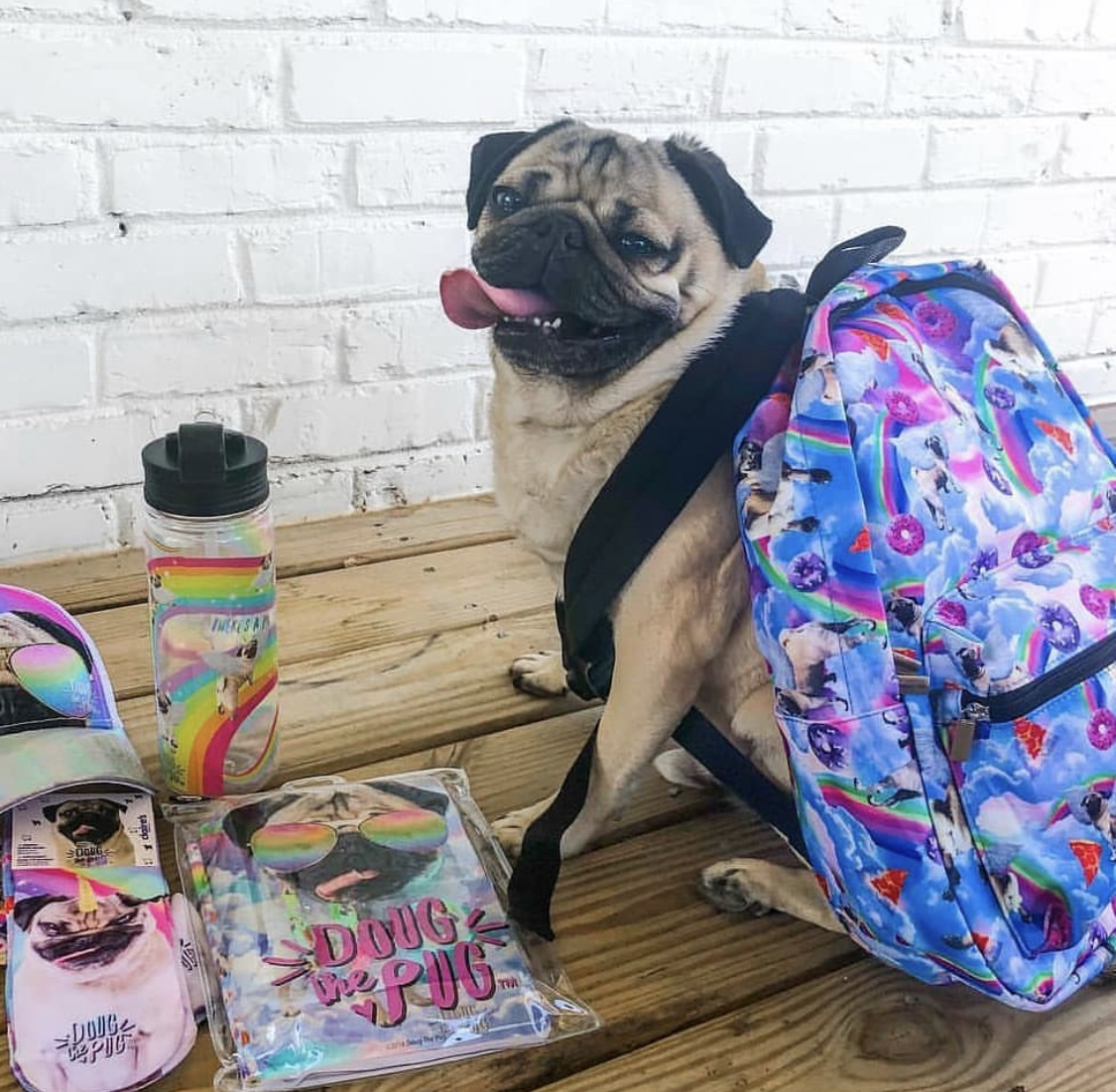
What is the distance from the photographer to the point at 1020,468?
0.68 m

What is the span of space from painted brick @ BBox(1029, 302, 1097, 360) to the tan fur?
0.97 meters

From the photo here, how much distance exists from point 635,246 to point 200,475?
29 cm

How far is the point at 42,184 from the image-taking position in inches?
40.0

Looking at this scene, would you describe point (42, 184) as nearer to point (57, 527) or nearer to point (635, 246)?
point (57, 527)

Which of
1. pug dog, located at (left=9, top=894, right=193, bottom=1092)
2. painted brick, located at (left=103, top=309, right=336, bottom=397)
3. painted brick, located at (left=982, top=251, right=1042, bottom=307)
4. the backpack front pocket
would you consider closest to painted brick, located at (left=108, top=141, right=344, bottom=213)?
painted brick, located at (left=103, top=309, right=336, bottom=397)

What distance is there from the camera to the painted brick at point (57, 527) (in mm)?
1120

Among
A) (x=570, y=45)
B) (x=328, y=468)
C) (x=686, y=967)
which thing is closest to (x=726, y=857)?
(x=686, y=967)

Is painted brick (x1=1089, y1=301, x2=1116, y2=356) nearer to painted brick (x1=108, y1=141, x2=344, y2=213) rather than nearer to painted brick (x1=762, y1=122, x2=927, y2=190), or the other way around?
painted brick (x1=762, y1=122, x2=927, y2=190)

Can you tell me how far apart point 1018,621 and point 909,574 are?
0.06 metres

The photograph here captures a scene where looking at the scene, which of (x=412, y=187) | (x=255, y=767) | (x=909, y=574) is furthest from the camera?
(x=412, y=187)

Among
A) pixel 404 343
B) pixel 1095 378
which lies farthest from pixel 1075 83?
pixel 404 343

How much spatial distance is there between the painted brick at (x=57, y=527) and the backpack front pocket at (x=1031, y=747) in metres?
0.83

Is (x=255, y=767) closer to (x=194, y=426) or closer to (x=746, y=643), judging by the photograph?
(x=194, y=426)

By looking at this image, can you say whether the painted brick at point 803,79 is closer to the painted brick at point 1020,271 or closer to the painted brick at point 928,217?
the painted brick at point 928,217
